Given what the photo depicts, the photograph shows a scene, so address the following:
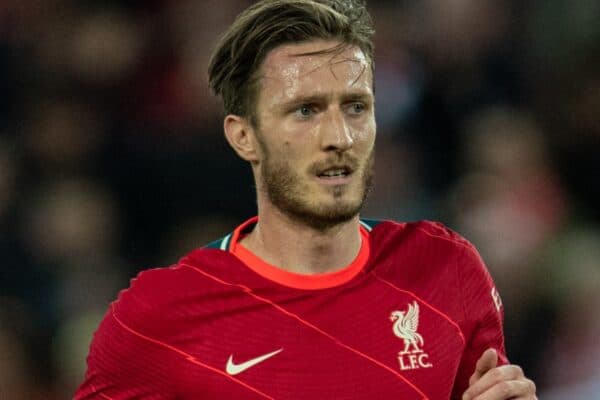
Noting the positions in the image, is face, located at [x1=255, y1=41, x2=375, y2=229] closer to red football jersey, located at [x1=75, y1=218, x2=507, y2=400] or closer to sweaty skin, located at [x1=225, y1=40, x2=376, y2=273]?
→ sweaty skin, located at [x1=225, y1=40, x2=376, y2=273]

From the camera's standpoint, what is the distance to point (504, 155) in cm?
561

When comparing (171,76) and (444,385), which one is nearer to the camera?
(444,385)

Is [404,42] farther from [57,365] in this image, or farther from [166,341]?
[166,341]

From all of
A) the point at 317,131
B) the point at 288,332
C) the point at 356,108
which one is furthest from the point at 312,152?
the point at 288,332

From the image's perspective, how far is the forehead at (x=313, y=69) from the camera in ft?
9.73

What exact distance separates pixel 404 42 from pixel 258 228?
2.99 metres

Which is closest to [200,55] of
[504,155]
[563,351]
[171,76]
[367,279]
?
[171,76]

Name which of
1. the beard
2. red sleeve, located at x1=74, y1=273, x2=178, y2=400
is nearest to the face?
the beard

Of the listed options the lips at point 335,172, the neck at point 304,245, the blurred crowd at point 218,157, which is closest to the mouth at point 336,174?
the lips at point 335,172

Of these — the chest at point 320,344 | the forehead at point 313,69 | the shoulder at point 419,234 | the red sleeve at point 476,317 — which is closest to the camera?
the chest at point 320,344

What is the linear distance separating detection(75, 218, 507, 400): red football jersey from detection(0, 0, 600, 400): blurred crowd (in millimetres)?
2133

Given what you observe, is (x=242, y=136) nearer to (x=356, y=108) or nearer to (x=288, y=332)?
(x=356, y=108)

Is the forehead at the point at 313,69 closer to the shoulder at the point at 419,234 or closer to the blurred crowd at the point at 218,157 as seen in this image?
the shoulder at the point at 419,234

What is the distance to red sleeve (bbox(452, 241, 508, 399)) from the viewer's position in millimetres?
3109
